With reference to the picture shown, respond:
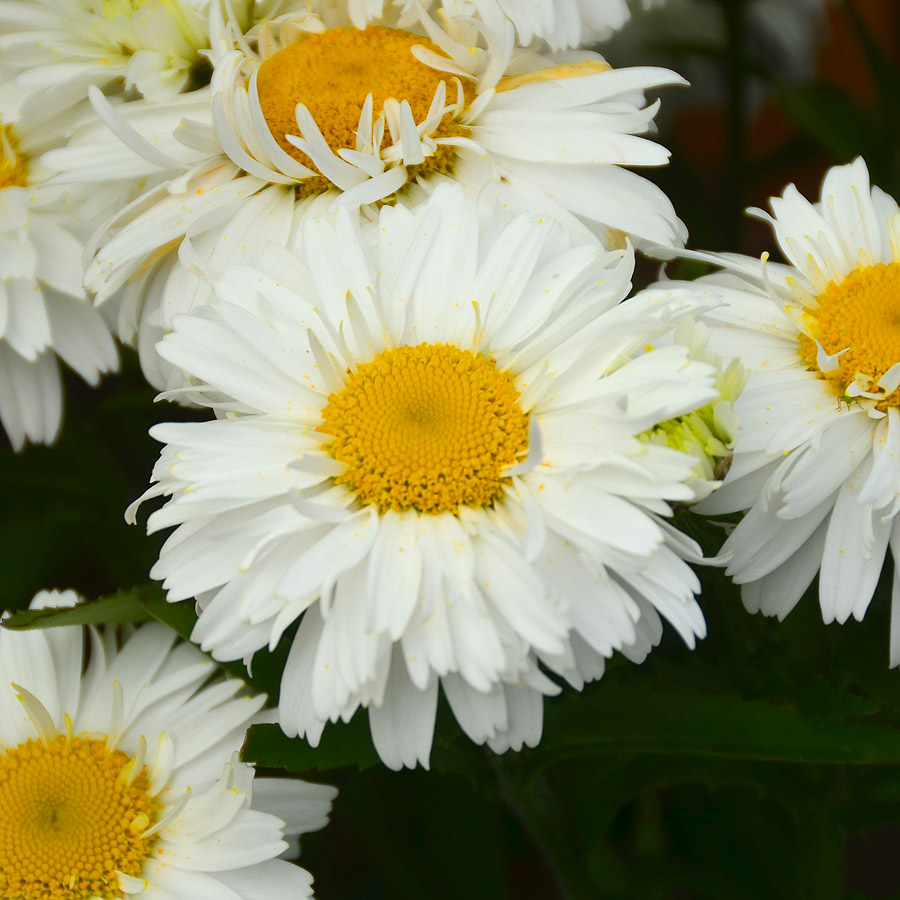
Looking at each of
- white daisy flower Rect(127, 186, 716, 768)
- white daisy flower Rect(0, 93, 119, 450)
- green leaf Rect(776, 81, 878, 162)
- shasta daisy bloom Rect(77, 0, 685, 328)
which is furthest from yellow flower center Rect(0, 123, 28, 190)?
green leaf Rect(776, 81, 878, 162)

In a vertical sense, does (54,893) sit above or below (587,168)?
below

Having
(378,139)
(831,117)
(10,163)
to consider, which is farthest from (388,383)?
(831,117)

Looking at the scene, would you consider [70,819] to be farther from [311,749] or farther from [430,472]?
[430,472]

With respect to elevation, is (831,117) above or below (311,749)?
above

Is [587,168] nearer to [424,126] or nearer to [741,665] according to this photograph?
[424,126]

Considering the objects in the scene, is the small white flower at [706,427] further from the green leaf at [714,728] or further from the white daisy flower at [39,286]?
the white daisy flower at [39,286]

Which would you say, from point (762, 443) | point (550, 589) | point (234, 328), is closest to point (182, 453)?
point (234, 328)

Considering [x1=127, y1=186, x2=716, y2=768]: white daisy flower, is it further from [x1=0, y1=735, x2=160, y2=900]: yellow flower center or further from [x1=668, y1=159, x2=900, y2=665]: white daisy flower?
[x1=0, y1=735, x2=160, y2=900]: yellow flower center
